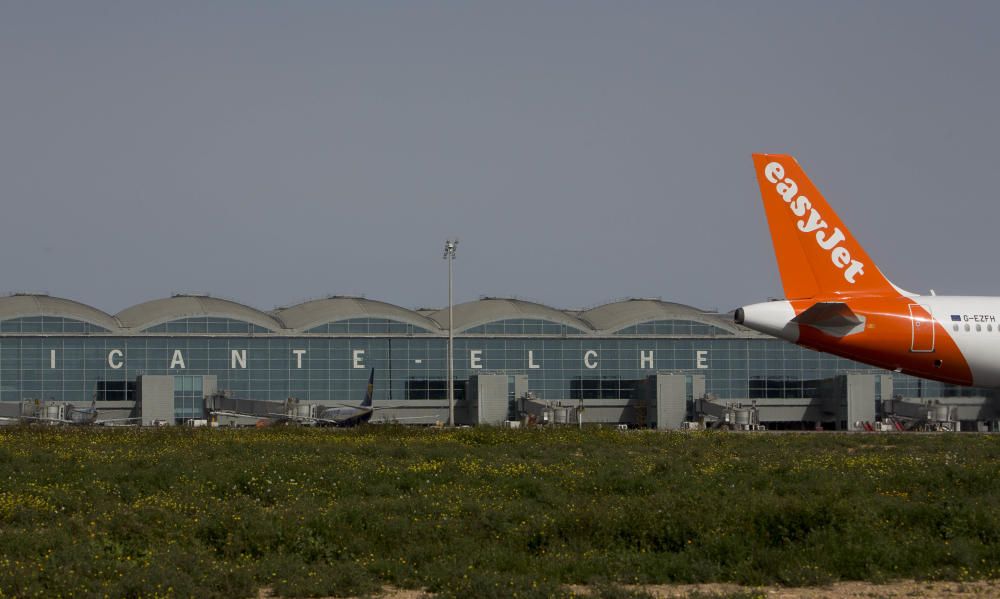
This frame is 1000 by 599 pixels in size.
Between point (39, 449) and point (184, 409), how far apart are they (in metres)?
68.9

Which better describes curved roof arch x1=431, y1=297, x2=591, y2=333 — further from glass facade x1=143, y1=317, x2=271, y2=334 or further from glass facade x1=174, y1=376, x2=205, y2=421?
glass facade x1=174, y1=376, x2=205, y2=421

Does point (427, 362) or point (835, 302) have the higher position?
point (835, 302)

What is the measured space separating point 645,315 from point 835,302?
74.5m

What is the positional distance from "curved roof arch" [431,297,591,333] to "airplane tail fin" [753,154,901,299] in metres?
71.0

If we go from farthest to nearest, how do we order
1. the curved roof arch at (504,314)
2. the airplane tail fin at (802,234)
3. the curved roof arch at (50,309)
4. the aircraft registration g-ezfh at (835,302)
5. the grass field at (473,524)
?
1. the curved roof arch at (504,314)
2. the curved roof arch at (50,309)
3. the airplane tail fin at (802,234)
4. the aircraft registration g-ezfh at (835,302)
5. the grass field at (473,524)

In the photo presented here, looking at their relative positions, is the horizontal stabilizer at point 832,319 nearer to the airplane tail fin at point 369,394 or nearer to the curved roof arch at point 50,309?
the airplane tail fin at point 369,394

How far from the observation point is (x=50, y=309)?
4122 inches

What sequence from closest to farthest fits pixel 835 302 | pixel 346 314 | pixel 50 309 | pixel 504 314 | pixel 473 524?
pixel 473 524
pixel 835 302
pixel 50 309
pixel 346 314
pixel 504 314

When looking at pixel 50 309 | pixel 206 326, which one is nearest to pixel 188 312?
pixel 206 326

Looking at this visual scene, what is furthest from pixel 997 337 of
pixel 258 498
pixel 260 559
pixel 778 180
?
pixel 260 559

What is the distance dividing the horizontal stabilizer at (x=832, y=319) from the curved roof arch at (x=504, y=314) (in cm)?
7213

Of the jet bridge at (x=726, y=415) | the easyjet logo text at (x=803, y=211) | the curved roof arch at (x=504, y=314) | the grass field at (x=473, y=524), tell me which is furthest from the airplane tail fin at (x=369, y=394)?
the grass field at (x=473, y=524)

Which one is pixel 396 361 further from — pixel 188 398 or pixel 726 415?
pixel 726 415

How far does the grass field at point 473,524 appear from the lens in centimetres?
1770
